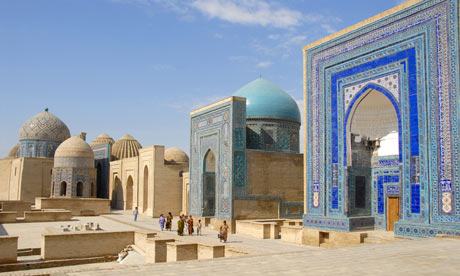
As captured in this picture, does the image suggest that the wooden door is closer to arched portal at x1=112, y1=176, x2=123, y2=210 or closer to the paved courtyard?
the paved courtyard

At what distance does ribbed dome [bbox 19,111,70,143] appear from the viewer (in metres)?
35.2

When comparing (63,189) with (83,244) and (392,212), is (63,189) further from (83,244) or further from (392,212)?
(392,212)

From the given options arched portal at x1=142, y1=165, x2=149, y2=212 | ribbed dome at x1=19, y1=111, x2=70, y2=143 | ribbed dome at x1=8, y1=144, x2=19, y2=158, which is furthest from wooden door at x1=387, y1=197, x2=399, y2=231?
ribbed dome at x1=8, y1=144, x2=19, y2=158

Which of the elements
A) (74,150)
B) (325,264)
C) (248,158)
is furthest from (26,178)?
(325,264)

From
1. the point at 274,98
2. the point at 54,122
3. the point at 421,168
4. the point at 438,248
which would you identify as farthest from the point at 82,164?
the point at 438,248

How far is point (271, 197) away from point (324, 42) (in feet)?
23.4

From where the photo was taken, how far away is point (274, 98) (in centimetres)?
2120

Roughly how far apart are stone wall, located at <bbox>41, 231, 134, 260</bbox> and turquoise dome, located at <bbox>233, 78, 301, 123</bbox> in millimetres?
9116

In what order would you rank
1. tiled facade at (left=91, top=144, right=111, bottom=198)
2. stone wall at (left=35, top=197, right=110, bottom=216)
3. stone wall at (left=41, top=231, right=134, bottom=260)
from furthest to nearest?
1. tiled facade at (left=91, top=144, right=111, bottom=198)
2. stone wall at (left=35, top=197, right=110, bottom=216)
3. stone wall at (left=41, top=231, right=134, bottom=260)

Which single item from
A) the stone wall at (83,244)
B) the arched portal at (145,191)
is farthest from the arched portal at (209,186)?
the arched portal at (145,191)

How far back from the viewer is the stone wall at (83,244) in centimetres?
1228

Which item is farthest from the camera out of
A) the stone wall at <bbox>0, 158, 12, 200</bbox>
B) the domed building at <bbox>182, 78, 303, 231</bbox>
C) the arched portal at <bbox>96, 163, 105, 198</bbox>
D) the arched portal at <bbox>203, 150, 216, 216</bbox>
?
the arched portal at <bbox>96, 163, 105, 198</bbox>

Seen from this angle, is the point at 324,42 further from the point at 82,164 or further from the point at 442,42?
the point at 82,164

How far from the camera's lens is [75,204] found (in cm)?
2589
